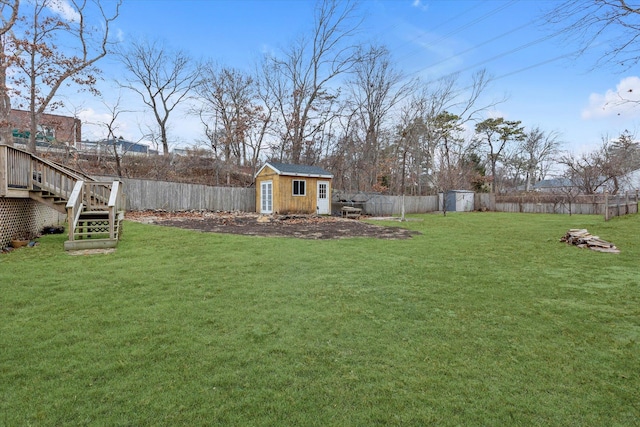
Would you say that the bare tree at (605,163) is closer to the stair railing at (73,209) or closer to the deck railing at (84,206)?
the deck railing at (84,206)

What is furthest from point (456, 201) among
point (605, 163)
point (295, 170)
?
point (295, 170)

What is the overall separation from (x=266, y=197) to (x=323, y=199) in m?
3.11

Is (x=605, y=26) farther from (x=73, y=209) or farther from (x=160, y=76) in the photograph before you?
(x=160, y=76)

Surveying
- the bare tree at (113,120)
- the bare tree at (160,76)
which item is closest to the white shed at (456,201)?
the bare tree at (160,76)

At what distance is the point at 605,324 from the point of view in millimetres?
3207

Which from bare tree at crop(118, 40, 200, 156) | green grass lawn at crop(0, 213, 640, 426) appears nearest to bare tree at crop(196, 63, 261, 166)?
bare tree at crop(118, 40, 200, 156)

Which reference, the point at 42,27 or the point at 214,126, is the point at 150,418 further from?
the point at 214,126

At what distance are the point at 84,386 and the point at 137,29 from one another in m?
24.0

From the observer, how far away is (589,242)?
7426 millimetres

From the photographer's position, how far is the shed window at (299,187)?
16859mm

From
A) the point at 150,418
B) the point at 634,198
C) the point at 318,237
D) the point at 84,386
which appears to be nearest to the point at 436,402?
the point at 150,418

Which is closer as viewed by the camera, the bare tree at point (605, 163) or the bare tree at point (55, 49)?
the bare tree at point (55, 49)

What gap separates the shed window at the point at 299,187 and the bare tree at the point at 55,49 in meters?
10.6

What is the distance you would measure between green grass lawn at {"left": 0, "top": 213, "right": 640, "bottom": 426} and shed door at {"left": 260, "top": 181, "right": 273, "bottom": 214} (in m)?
11.7
